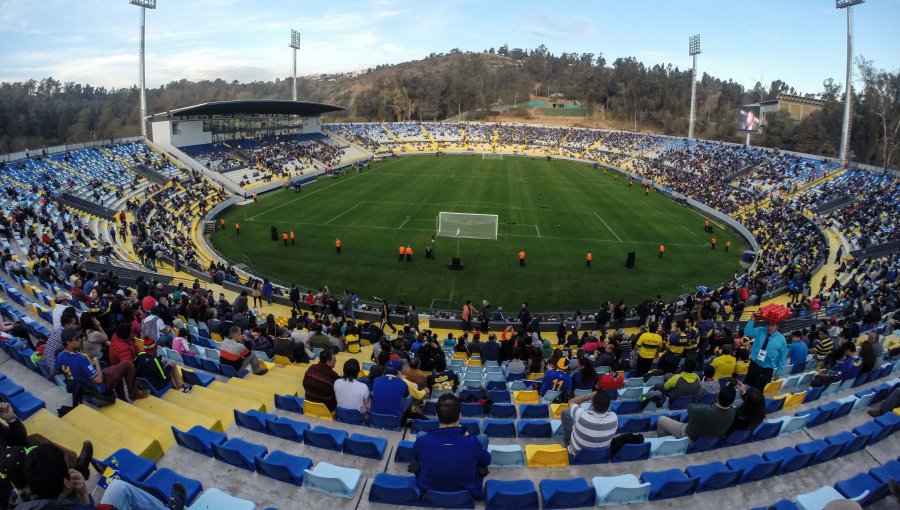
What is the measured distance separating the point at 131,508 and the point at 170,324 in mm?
9410

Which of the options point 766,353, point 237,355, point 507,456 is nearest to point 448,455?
point 507,456

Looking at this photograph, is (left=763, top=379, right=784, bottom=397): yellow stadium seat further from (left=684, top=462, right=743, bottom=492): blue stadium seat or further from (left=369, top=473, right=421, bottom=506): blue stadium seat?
(left=369, top=473, right=421, bottom=506): blue stadium seat

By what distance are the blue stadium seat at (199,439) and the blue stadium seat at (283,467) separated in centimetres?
69

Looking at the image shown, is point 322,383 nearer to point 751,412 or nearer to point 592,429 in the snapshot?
point 592,429

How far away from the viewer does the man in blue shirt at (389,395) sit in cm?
704

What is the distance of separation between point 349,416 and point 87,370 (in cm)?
344

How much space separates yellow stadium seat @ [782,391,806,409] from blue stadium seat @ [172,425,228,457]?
8659 millimetres

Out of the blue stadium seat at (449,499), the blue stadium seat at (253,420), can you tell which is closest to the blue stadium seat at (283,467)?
the blue stadium seat at (253,420)

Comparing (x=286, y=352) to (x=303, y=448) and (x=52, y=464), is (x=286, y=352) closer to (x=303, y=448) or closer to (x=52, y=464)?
(x=303, y=448)

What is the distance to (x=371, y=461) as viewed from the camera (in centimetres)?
641

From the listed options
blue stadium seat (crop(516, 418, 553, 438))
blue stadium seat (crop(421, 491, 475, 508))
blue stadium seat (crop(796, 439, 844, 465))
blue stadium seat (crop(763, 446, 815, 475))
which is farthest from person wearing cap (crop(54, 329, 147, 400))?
blue stadium seat (crop(796, 439, 844, 465))

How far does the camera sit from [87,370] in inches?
262

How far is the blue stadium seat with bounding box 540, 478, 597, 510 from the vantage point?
17.5 feet

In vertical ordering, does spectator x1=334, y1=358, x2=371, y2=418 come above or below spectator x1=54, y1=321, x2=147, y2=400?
below
